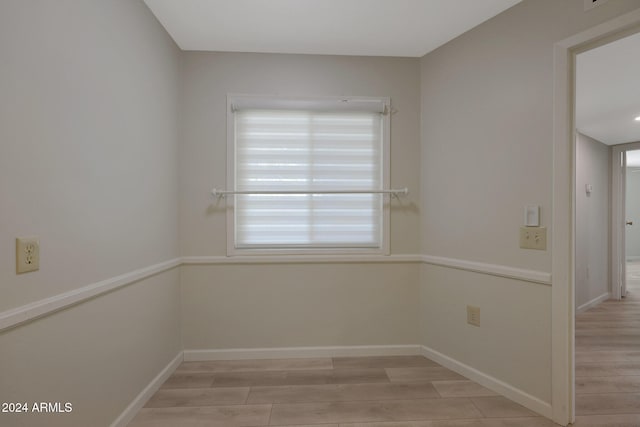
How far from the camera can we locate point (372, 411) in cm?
169

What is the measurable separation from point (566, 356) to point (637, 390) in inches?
33.3

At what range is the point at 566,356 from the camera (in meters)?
1.60

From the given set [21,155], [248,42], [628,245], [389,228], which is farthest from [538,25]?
[628,245]

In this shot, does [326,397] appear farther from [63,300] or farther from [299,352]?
[63,300]

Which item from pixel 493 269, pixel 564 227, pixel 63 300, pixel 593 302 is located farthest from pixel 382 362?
pixel 593 302

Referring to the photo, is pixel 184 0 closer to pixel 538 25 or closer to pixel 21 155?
pixel 21 155

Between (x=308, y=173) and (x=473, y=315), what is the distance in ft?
5.12

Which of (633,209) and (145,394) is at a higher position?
(633,209)

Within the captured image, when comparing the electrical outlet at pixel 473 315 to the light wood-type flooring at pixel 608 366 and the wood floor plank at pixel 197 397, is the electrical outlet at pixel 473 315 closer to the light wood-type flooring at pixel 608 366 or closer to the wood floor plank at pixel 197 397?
the light wood-type flooring at pixel 608 366

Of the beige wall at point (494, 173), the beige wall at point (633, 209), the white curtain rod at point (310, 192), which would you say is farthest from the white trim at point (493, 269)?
the beige wall at point (633, 209)

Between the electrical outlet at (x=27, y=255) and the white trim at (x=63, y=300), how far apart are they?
129 mm

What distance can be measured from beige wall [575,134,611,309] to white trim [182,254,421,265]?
8.70 ft

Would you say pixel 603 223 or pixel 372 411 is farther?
pixel 603 223

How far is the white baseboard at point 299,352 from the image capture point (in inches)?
89.3
